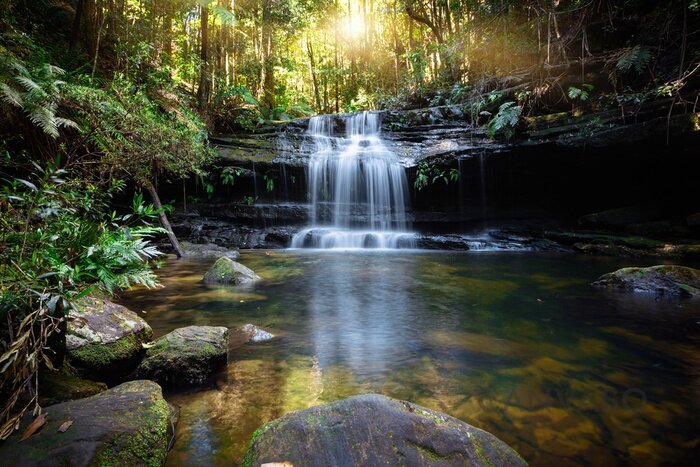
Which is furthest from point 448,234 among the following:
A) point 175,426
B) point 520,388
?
point 175,426

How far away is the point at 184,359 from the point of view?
2.84 metres

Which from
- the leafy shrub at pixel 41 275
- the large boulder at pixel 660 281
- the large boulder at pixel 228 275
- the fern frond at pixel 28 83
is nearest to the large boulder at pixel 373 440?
the leafy shrub at pixel 41 275

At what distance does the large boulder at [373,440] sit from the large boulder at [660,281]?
5.34 meters

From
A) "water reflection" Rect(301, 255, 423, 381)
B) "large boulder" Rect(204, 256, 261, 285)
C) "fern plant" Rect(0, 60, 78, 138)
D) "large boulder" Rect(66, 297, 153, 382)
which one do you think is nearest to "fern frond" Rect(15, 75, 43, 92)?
"fern plant" Rect(0, 60, 78, 138)

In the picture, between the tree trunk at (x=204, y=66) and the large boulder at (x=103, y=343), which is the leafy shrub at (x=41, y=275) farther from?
the tree trunk at (x=204, y=66)

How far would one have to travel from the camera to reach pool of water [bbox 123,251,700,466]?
221 cm

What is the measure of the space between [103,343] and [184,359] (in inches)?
24.0

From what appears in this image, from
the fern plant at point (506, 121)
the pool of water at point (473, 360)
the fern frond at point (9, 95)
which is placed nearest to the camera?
the pool of water at point (473, 360)

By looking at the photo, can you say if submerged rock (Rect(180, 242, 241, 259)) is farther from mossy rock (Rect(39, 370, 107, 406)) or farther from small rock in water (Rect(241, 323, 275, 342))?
mossy rock (Rect(39, 370, 107, 406))

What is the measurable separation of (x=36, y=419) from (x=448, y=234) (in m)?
12.0

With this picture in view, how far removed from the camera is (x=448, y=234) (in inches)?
495

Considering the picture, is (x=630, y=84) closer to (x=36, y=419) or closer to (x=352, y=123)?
→ (x=352, y=123)

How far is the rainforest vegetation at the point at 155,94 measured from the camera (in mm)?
2033

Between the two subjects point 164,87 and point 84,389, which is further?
point 164,87
